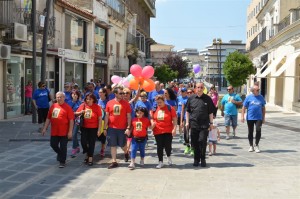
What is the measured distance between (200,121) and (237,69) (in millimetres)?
23020

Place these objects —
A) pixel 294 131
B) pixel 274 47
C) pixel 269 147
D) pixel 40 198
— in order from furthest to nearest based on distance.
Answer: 1. pixel 274 47
2. pixel 294 131
3. pixel 269 147
4. pixel 40 198

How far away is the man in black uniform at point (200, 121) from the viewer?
8.05 metres

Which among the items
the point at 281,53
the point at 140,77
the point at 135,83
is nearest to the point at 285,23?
the point at 281,53

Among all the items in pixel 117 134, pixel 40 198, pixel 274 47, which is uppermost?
pixel 274 47

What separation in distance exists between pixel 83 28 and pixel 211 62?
11531 cm

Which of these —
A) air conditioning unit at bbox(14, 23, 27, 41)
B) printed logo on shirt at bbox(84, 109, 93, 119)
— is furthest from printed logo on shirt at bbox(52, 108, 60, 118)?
air conditioning unit at bbox(14, 23, 27, 41)

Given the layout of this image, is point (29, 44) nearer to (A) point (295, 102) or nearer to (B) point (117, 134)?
(B) point (117, 134)

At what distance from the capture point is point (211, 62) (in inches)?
5384

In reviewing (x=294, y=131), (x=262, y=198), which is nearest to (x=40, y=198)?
(x=262, y=198)

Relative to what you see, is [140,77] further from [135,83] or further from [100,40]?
[100,40]

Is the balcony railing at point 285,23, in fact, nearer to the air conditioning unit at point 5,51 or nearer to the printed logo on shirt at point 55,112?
the air conditioning unit at point 5,51

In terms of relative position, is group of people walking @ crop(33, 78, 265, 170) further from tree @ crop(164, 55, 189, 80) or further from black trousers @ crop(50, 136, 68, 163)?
tree @ crop(164, 55, 189, 80)

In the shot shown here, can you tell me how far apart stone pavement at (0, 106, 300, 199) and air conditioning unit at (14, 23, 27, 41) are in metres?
6.31

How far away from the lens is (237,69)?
30.2 m
